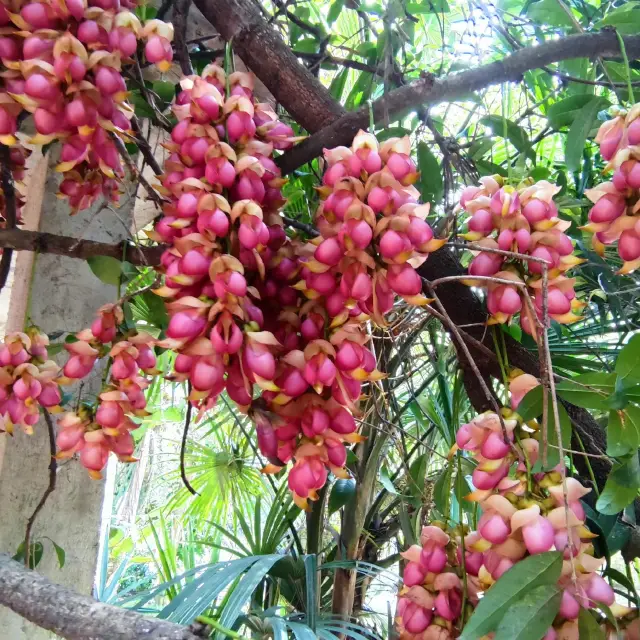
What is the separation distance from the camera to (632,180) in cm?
37

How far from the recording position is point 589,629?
349 mm

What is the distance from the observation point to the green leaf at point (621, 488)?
41 cm

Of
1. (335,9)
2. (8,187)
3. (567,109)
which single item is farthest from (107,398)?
(335,9)

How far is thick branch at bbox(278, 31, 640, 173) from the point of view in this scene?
1.76 feet

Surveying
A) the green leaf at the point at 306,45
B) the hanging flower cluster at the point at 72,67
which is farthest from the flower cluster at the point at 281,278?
the green leaf at the point at 306,45

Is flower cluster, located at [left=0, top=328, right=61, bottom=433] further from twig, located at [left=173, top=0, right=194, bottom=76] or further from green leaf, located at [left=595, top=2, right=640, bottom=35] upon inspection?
green leaf, located at [left=595, top=2, right=640, bottom=35]

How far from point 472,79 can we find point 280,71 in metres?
0.21

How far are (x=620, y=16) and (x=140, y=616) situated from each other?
0.73 metres

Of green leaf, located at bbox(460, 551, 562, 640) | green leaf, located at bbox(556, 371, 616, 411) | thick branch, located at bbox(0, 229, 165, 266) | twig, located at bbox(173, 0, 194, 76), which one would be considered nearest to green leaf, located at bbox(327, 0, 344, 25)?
twig, located at bbox(173, 0, 194, 76)

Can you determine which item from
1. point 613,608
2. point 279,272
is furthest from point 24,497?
point 613,608

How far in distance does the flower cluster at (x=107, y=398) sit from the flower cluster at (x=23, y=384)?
0.10 ft

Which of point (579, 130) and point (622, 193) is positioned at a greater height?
point (579, 130)

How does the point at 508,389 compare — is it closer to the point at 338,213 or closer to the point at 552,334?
the point at 338,213

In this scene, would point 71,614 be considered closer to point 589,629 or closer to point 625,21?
point 589,629
